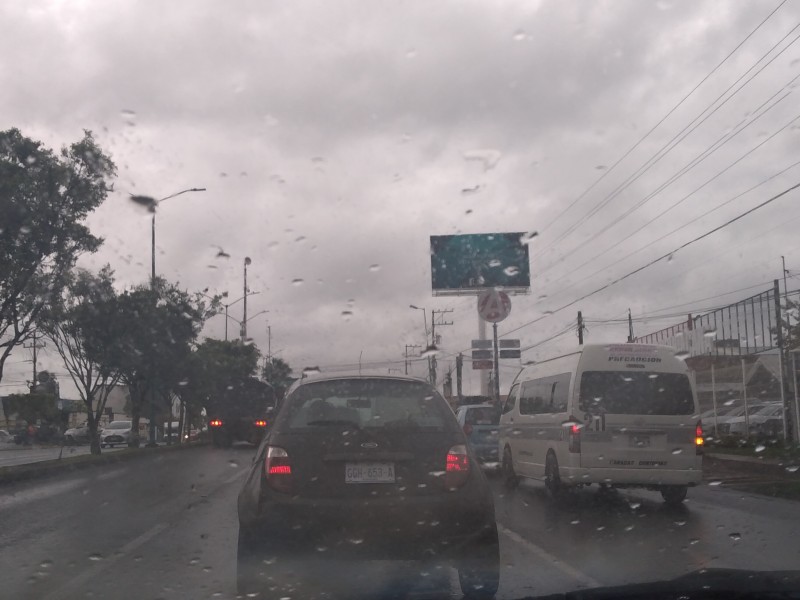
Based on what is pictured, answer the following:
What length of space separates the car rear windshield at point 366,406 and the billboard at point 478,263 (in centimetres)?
2254

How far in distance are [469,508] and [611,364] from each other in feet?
20.4

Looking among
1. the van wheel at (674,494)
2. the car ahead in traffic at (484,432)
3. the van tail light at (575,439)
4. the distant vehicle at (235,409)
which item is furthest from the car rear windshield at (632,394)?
the distant vehicle at (235,409)

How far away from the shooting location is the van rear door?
37.2ft

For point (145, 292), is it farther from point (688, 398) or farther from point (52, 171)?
point (688, 398)

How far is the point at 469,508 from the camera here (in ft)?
19.5

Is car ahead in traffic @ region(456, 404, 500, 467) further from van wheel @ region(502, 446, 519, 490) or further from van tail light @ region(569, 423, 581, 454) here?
van tail light @ region(569, 423, 581, 454)

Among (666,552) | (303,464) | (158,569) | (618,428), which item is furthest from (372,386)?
(618,428)

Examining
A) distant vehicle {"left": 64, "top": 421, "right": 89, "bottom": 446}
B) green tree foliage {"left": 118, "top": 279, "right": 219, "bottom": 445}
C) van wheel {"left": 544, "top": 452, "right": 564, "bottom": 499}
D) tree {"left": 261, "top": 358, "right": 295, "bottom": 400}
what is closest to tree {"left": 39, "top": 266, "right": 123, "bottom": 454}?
green tree foliage {"left": 118, "top": 279, "right": 219, "bottom": 445}

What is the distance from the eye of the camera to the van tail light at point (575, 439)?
1139cm

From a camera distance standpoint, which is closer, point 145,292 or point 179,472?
point 179,472

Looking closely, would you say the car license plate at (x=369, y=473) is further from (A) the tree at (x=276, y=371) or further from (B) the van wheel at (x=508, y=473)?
(A) the tree at (x=276, y=371)

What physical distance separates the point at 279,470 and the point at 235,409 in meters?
26.4

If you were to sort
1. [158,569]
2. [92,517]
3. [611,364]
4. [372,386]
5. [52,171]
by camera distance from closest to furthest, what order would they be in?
1. [372,386]
2. [158,569]
3. [92,517]
4. [611,364]
5. [52,171]

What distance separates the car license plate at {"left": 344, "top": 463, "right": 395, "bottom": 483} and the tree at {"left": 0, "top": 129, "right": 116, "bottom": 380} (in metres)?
13.0
